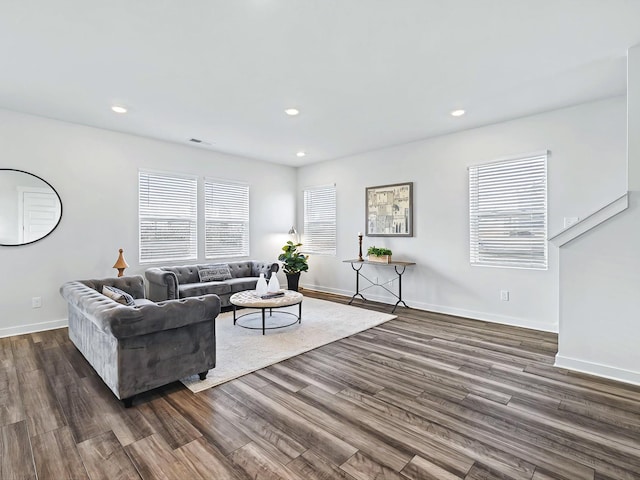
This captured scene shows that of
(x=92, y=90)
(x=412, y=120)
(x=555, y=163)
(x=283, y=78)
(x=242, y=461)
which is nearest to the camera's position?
(x=242, y=461)

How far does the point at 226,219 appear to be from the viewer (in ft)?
20.3

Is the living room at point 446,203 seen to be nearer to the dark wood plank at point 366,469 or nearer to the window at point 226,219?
the window at point 226,219

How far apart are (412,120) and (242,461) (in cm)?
421

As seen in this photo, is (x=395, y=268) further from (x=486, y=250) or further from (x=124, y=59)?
(x=124, y=59)

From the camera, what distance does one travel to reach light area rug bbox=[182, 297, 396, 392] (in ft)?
9.75

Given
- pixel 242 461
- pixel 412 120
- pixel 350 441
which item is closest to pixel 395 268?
pixel 412 120

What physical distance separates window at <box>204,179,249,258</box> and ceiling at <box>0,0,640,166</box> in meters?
1.68

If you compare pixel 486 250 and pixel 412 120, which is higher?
pixel 412 120

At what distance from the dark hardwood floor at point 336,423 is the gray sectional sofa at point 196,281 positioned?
1507mm

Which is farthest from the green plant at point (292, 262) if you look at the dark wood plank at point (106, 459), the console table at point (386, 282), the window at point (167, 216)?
the dark wood plank at point (106, 459)

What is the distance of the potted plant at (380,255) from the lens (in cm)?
531

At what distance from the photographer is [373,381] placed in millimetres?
2764

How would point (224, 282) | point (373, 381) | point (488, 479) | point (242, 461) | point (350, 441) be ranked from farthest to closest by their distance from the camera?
point (224, 282), point (373, 381), point (350, 441), point (242, 461), point (488, 479)

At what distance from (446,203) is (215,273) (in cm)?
391
